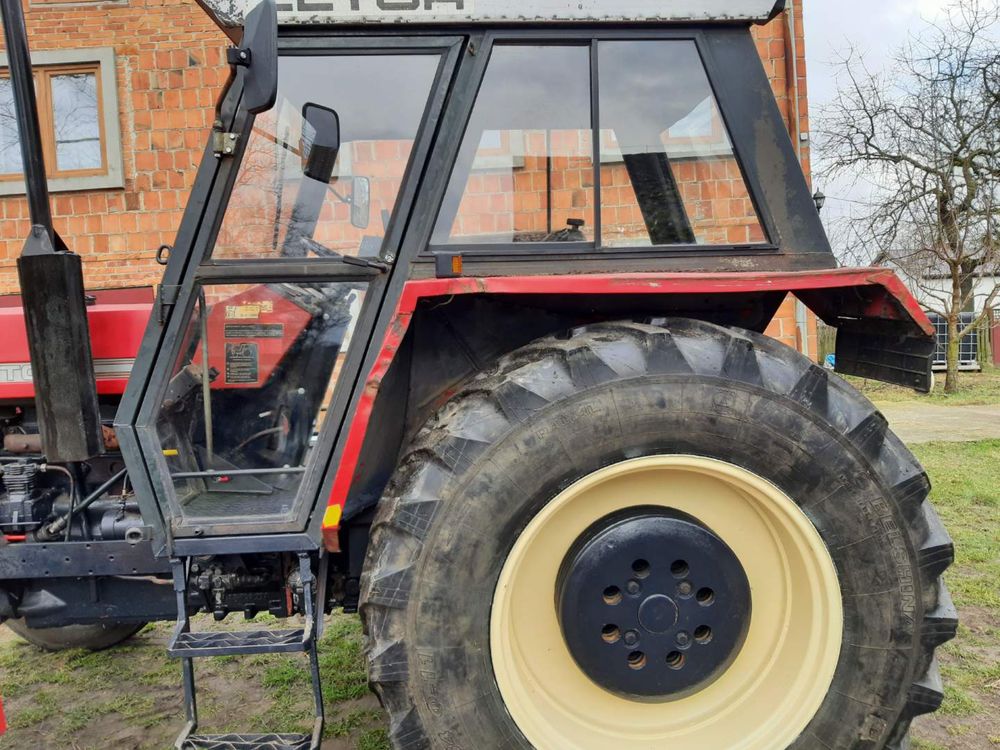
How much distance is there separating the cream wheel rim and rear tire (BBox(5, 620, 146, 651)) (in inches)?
76.5

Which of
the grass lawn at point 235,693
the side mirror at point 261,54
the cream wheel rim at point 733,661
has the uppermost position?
the side mirror at point 261,54

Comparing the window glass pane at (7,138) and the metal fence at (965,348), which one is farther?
the metal fence at (965,348)

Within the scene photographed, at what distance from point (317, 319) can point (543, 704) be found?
1213 millimetres

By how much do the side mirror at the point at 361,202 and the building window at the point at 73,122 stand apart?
5627mm

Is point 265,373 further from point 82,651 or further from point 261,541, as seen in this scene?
point 82,651

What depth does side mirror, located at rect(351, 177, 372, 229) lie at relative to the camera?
2.01 meters

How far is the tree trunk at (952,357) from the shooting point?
39.2 feet

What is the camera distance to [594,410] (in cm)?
180

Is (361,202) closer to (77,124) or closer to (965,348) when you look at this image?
(77,124)

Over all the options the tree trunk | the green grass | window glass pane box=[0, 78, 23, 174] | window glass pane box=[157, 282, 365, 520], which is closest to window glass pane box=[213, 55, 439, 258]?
window glass pane box=[157, 282, 365, 520]

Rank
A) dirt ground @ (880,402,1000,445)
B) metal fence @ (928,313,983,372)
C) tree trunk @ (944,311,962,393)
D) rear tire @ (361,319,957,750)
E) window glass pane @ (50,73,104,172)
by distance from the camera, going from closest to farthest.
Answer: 1. rear tire @ (361,319,957,750)
2. window glass pane @ (50,73,104,172)
3. dirt ground @ (880,402,1000,445)
4. tree trunk @ (944,311,962,393)
5. metal fence @ (928,313,983,372)

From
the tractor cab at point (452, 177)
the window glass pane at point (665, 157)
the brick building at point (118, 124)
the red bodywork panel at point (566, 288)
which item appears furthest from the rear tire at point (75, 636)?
the brick building at point (118, 124)

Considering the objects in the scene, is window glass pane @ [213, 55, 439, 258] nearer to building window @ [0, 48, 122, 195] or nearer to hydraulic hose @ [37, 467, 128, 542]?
hydraulic hose @ [37, 467, 128, 542]

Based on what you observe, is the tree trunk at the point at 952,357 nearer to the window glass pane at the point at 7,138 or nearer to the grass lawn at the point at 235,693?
the grass lawn at the point at 235,693
